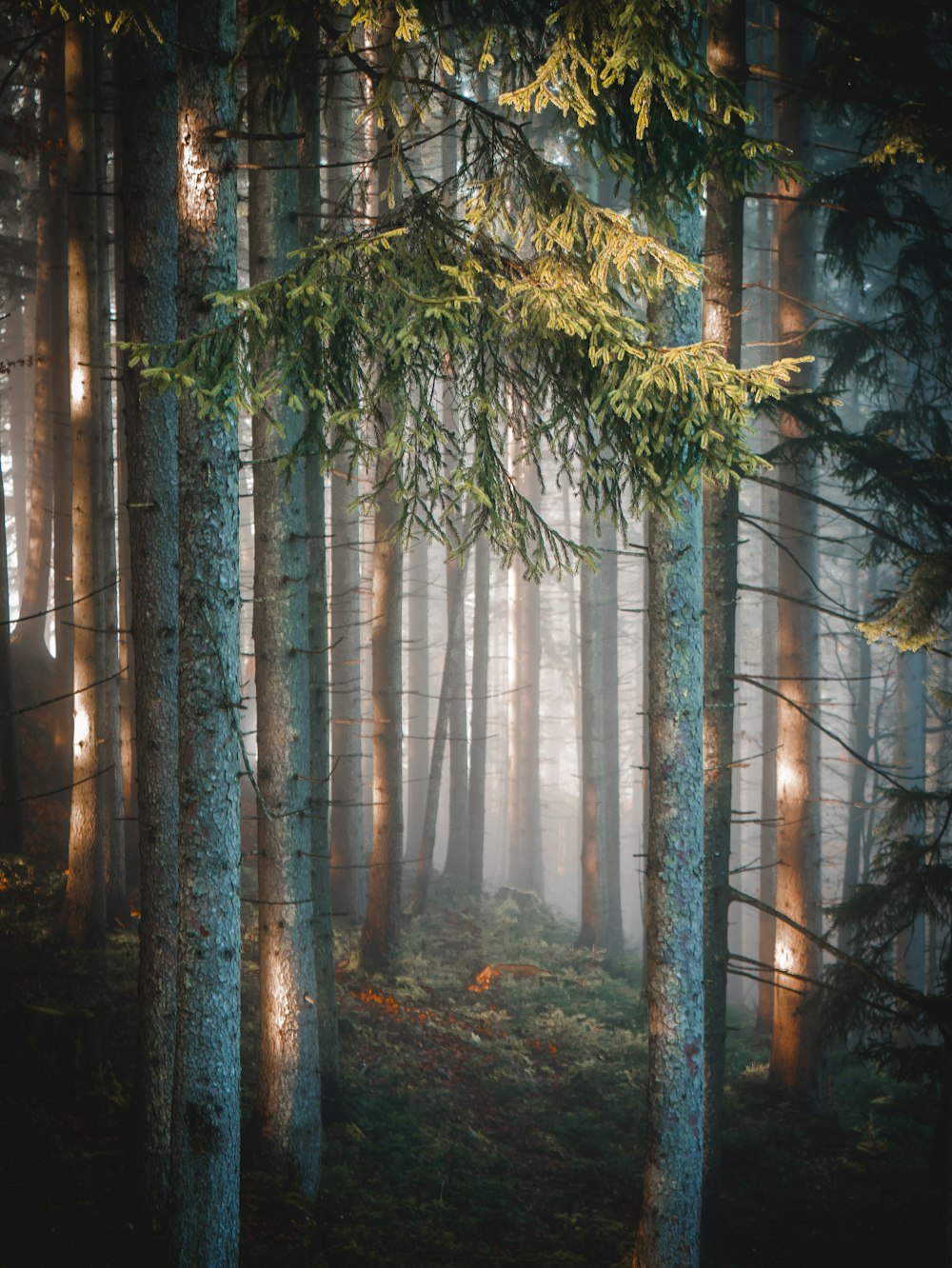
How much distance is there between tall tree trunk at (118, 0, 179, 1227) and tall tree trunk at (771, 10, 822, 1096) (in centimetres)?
811

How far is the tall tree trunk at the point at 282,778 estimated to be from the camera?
762 centimetres

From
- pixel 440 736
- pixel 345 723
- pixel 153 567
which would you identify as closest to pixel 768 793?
pixel 440 736

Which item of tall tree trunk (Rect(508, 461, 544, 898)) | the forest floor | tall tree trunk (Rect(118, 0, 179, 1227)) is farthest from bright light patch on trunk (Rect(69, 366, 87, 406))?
tall tree trunk (Rect(508, 461, 544, 898))

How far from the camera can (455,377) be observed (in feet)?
20.0

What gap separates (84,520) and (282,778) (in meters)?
5.09

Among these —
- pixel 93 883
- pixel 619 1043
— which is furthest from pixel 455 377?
pixel 619 1043

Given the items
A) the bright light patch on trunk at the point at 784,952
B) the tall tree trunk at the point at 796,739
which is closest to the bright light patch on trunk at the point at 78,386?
the tall tree trunk at the point at 796,739

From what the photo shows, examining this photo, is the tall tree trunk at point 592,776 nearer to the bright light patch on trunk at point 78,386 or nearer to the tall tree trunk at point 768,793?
the tall tree trunk at point 768,793

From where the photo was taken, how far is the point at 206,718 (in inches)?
215

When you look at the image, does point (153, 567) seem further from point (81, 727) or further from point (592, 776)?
point (592, 776)

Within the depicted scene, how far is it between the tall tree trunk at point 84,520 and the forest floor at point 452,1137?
80 centimetres

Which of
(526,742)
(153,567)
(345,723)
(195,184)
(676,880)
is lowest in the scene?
(526,742)

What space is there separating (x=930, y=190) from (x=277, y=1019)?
21803mm

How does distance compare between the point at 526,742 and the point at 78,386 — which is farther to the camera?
the point at 526,742
